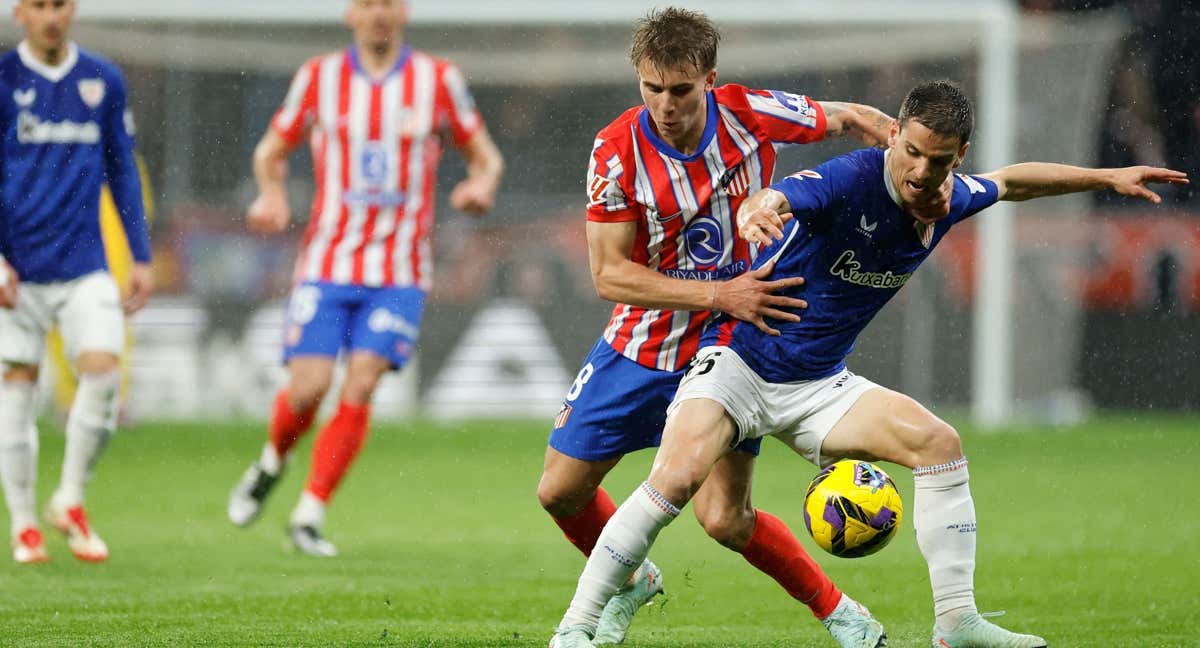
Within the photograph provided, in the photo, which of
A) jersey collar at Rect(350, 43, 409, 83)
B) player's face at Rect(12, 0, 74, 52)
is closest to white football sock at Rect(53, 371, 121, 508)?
player's face at Rect(12, 0, 74, 52)

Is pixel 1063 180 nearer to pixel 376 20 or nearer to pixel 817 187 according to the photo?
pixel 817 187

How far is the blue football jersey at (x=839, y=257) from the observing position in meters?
4.62

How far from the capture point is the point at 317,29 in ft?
42.2

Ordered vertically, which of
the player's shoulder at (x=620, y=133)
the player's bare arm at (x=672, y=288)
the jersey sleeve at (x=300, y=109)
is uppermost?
the player's shoulder at (x=620, y=133)

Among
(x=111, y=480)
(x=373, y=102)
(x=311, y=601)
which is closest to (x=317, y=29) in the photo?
(x=111, y=480)

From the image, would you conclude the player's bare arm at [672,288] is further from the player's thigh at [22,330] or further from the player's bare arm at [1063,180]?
the player's thigh at [22,330]

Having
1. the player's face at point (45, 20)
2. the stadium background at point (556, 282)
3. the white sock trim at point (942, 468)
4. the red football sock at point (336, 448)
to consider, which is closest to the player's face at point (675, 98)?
the white sock trim at point (942, 468)

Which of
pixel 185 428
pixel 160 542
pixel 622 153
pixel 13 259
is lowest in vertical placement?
pixel 185 428

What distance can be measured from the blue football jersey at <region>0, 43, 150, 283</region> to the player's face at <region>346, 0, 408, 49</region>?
126cm

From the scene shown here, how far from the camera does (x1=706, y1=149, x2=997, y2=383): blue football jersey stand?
462 cm

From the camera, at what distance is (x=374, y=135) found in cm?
791

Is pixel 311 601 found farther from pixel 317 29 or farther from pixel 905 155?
pixel 317 29

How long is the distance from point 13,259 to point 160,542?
1517 millimetres

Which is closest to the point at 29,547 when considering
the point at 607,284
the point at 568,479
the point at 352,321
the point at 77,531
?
the point at 77,531
